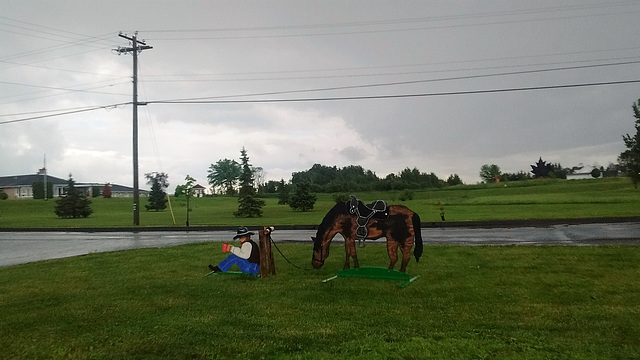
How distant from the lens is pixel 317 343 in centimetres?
539

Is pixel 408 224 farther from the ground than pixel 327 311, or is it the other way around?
pixel 408 224

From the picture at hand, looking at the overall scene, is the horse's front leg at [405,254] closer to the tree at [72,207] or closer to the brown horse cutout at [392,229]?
the brown horse cutout at [392,229]

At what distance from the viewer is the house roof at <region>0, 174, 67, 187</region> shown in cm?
10006

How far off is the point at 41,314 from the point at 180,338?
10.2 feet

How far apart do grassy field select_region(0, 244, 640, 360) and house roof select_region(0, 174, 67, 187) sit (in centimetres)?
10503

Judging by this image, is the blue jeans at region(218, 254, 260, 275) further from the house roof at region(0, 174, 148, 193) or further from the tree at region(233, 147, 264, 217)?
the house roof at region(0, 174, 148, 193)

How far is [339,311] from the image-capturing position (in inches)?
273

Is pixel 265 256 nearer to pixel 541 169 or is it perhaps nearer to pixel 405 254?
pixel 405 254

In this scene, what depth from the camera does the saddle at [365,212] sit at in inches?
371

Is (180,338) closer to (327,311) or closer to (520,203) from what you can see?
(327,311)

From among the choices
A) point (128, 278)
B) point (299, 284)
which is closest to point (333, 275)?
point (299, 284)

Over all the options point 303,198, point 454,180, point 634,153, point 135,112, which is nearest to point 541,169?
point 454,180

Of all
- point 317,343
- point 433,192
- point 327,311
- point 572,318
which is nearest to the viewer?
point 317,343

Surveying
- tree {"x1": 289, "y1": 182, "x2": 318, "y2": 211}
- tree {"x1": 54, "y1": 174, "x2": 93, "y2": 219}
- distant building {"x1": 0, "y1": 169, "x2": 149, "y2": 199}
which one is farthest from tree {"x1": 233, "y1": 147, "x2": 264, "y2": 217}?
distant building {"x1": 0, "y1": 169, "x2": 149, "y2": 199}
